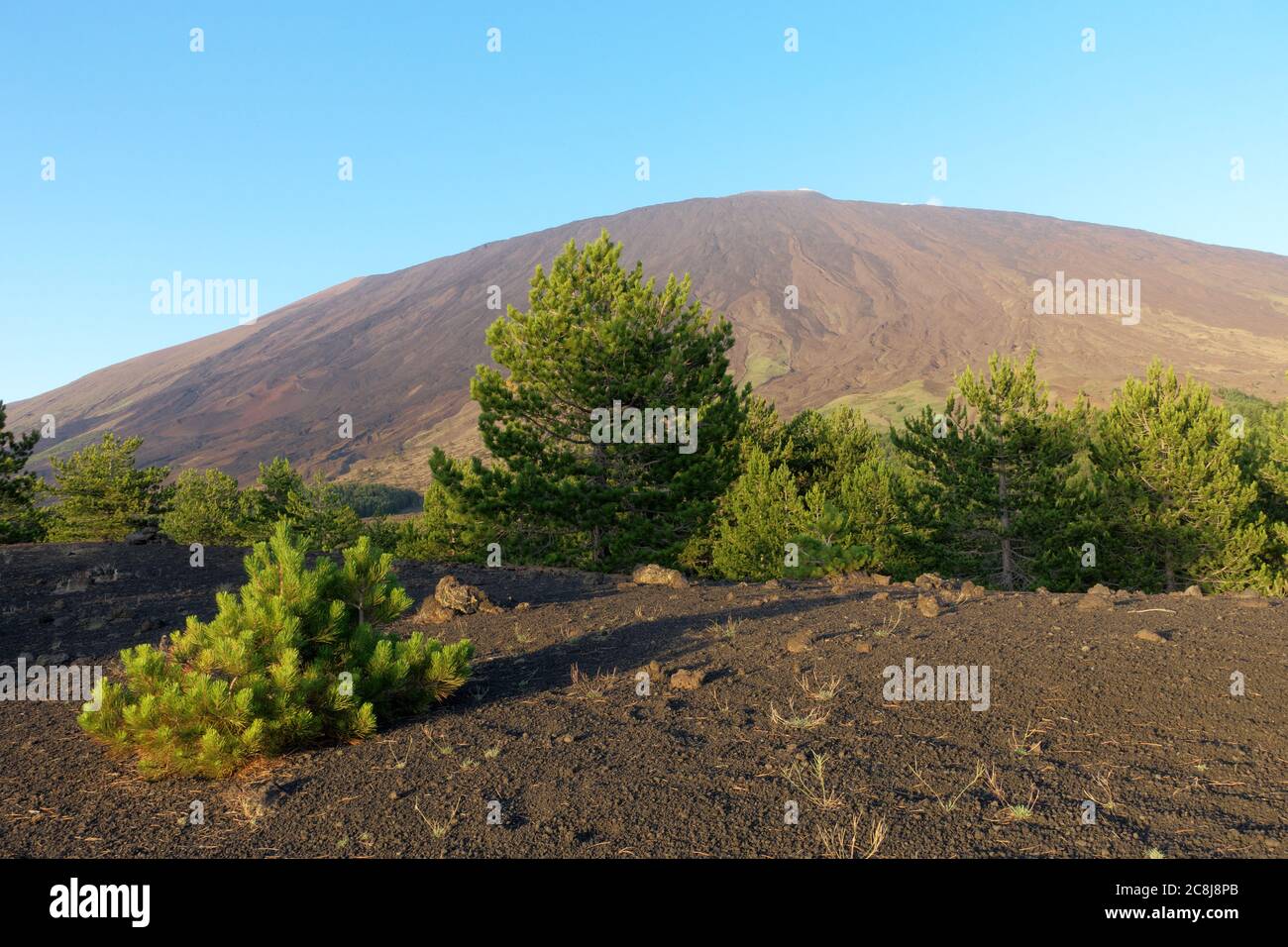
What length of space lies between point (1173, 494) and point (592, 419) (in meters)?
17.2

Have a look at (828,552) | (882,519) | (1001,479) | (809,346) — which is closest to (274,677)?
(828,552)

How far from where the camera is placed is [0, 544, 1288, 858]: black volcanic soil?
11.3ft

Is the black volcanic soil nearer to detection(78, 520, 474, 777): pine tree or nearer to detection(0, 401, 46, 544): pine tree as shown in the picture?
detection(78, 520, 474, 777): pine tree

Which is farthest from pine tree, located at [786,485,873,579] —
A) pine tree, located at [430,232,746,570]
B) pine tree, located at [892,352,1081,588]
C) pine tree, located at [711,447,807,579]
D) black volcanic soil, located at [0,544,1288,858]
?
pine tree, located at [892,352,1081,588]

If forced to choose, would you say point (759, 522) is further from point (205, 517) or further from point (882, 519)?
point (205, 517)

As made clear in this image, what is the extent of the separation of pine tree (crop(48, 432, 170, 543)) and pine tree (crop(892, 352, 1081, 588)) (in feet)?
86.1

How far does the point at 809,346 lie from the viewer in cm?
14638

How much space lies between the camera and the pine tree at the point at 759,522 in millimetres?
20812

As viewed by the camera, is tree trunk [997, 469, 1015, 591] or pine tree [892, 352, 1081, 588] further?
tree trunk [997, 469, 1015, 591]

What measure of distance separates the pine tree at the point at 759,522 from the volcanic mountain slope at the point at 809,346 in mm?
78769

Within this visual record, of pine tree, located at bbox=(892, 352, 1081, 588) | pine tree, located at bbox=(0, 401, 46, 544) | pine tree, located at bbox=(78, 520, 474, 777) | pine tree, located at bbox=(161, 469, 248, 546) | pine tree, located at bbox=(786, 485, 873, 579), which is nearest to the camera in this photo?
pine tree, located at bbox=(78, 520, 474, 777)

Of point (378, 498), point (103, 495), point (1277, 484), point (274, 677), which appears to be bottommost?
point (378, 498)

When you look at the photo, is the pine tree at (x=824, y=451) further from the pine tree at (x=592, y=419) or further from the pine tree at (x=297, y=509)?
the pine tree at (x=297, y=509)
